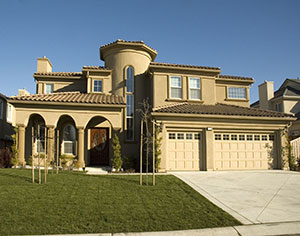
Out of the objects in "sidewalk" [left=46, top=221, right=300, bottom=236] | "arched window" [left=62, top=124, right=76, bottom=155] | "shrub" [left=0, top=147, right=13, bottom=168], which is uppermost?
"arched window" [left=62, top=124, right=76, bottom=155]

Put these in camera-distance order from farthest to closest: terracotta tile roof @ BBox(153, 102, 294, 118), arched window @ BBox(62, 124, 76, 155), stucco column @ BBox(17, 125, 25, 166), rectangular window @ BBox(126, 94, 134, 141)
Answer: rectangular window @ BBox(126, 94, 134, 141), arched window @ BBox(62, 124, 76, 155), terracotta tile roof @ BBox(153, 102, 294, 118), stucco column @ BBox(17, 125, 25, 166)

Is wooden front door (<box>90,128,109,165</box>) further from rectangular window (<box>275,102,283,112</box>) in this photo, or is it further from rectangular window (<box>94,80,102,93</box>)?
rectangular window (<box>275,102,283,112</box>)

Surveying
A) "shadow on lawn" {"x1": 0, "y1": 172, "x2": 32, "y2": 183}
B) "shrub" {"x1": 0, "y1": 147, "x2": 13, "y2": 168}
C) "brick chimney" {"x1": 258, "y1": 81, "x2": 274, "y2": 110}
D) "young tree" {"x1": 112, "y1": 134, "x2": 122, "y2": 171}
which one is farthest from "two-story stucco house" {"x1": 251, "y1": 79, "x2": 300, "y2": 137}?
"shrub" {"x1": 0, "y1": 147, "x2": 13, "y2": 168}

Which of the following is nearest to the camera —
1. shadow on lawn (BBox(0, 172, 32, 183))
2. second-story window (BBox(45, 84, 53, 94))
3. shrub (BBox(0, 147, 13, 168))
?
shadow on lawn (BBox(0, 172, 32, 183))

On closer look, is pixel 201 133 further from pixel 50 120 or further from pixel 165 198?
pixel 50 120

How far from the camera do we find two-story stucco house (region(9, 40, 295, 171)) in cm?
1566

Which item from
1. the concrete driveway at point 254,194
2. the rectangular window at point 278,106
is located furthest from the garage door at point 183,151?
the rectangular window at point 278,106

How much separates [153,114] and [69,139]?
6676mm

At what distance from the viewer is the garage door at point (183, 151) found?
15.5 metres

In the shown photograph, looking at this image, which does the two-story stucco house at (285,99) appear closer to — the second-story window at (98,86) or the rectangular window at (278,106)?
the rectangular window at (278,106)

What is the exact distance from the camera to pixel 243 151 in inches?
651

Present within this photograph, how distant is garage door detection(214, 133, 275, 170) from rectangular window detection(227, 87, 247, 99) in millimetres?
5234

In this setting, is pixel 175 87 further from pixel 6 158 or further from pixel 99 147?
pixel 6 158

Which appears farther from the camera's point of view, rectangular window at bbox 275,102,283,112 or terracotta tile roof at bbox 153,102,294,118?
rectangular window at bbox 275,102,283,112
